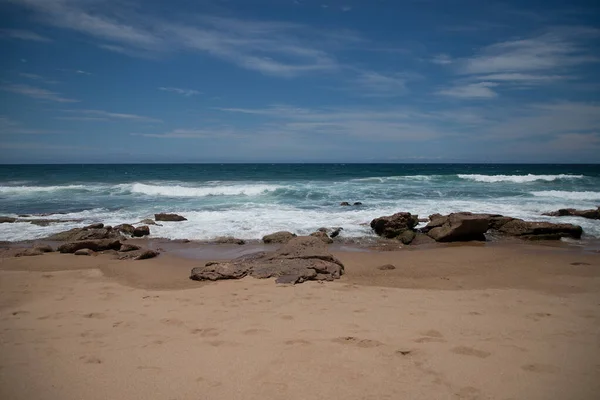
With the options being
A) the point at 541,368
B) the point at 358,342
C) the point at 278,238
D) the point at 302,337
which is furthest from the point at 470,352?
the point at 278,238

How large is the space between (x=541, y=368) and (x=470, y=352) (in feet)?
1.92

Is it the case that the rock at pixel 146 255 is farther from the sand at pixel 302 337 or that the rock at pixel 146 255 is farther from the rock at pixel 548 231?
the rock at pixel 548 231

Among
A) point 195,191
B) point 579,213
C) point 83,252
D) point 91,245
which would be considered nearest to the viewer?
point 83,252

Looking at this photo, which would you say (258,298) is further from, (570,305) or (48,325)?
(570,305)

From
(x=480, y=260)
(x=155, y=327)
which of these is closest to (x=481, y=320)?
(x=155, y=327)

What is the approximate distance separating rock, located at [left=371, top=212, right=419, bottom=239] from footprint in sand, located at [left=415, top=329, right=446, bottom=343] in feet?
23.5

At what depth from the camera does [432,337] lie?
3908mm

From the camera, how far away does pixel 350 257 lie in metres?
8.73

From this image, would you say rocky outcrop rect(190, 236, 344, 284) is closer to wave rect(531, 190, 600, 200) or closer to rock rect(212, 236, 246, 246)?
rock rect(212, 236, 246, 246)

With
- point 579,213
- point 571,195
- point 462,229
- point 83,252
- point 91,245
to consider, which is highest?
point 571,195

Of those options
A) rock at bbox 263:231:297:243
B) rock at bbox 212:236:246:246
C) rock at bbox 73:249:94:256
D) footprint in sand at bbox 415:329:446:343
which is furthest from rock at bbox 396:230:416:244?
rock at bbox 73:249:94:256

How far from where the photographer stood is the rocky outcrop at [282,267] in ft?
22.0

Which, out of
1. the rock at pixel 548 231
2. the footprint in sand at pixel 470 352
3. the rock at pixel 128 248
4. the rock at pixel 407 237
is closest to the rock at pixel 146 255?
the rock at pixel 128 248

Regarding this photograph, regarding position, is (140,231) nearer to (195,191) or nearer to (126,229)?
(126,229)
